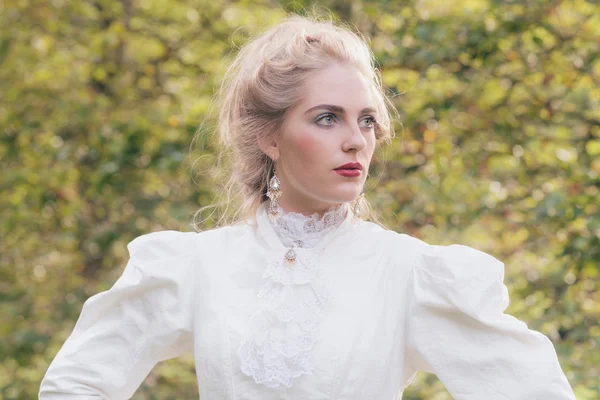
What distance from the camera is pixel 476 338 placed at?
1.63 m

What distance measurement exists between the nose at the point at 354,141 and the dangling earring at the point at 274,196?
0.23 m

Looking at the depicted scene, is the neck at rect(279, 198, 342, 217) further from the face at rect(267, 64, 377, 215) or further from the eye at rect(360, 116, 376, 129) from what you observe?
the eye at rect(360, 116, 376, 129)

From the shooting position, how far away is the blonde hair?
1834mm

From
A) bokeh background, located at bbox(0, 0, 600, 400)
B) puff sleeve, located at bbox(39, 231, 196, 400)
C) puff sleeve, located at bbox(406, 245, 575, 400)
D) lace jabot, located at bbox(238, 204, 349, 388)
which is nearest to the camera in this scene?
puff sleeve, located at bbox(406, 245, 575, 400)

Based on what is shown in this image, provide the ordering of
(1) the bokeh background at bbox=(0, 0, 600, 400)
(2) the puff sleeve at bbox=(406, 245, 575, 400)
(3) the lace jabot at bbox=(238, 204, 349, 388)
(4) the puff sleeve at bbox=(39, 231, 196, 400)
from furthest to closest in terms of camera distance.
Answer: (1) the bokeh background at bbox=(0, 0, 600, 400) → (4) the puff sleeve at bbox=(39, 231, 196, 400) → (3) the lace jabot at bbox=(238, 204, 349, 388) → (2) the puff sleeve at bbox=(406, 245, 575, 400)

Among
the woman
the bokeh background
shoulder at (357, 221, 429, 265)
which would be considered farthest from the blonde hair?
the bokeh background

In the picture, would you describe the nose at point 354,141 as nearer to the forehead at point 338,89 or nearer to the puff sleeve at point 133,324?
the forehead at point 338,89

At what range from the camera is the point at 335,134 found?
1.75 metres

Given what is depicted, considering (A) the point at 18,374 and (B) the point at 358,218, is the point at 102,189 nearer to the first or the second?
(A) the point at 18,374

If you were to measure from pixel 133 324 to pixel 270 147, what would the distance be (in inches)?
17.9

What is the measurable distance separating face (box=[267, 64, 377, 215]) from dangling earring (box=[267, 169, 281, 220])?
82 mm

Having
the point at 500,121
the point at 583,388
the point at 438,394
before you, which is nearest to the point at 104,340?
the point at 583,388

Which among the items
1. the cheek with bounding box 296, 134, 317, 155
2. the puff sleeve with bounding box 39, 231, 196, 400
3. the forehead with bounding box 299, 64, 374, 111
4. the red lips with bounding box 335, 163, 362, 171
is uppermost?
the forehead with bounding box 299, 64, 374, 111

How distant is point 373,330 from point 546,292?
1.67 m
